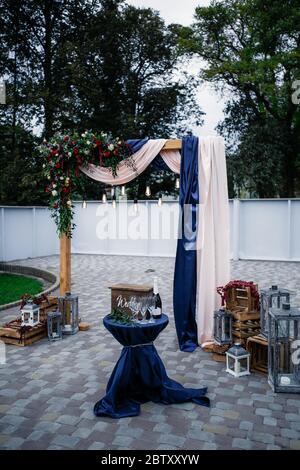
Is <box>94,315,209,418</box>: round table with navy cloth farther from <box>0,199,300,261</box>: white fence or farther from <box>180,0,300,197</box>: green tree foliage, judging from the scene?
<box>180,0,300,197</box>: green tree foliage

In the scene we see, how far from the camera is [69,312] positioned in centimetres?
650

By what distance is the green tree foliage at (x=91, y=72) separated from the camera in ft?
60.4

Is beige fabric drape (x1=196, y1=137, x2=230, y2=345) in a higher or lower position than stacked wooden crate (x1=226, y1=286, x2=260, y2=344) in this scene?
higher

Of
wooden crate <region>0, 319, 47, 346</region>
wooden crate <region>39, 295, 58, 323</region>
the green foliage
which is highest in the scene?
the green foliage

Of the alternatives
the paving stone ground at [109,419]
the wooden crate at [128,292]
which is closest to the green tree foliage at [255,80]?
the wooden crate at [128,292]

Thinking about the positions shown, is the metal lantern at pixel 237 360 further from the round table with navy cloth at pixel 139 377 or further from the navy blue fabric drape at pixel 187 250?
the navy blue fabric drape at pixel 187 250

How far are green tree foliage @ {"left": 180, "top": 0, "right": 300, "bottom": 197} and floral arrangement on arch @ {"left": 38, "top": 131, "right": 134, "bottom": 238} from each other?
14299mm

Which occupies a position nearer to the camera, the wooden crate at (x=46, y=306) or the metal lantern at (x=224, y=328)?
the metal lantern at (x=224, y=328)

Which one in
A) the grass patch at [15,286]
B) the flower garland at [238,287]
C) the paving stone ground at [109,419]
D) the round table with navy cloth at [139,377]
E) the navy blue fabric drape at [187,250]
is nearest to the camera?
the paving stone ground at [109,419]

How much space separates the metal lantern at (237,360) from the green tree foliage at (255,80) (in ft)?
53.5

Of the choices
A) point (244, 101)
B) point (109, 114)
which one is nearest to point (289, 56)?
point (244, 101)

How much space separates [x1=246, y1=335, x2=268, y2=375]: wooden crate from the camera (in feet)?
16.0

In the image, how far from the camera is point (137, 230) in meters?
16.2

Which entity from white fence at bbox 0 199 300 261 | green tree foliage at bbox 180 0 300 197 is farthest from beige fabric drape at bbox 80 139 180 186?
green tree foliage at bbox 180 0 300 197
